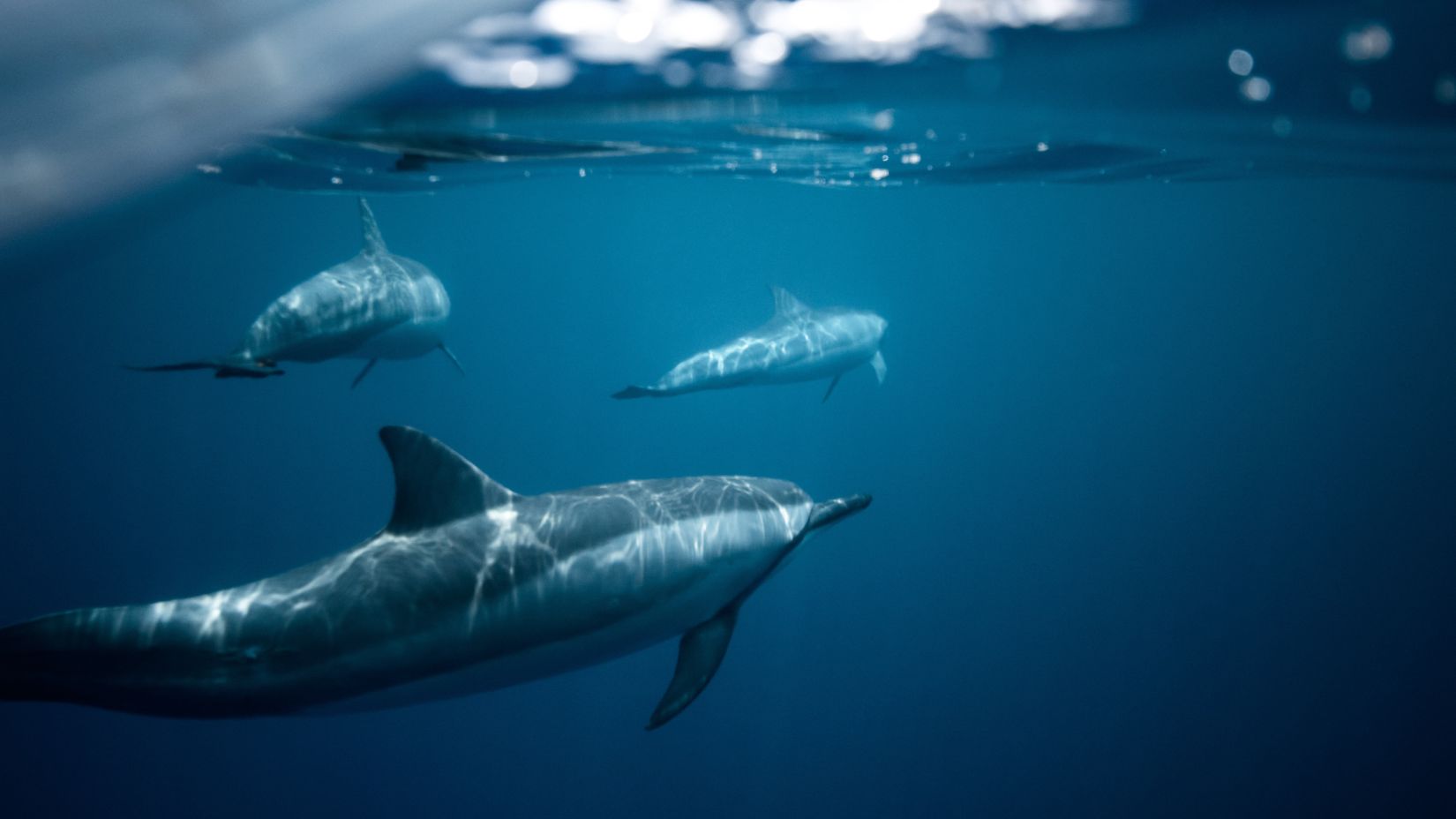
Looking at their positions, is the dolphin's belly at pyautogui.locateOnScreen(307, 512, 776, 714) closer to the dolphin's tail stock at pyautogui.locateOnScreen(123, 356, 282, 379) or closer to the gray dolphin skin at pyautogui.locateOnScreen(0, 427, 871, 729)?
the gray dolphin skin at pyautogui.locateOnScreen(0, 427, 871, 729)

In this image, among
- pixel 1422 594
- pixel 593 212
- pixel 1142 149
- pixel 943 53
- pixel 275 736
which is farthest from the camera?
pixel 593 212

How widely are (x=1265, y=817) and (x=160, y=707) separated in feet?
63.3

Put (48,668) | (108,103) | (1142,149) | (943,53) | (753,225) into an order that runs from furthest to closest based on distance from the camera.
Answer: (753,225) → (1142,149) → (943,53) → (108,103) → (48,668)

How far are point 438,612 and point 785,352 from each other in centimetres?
924

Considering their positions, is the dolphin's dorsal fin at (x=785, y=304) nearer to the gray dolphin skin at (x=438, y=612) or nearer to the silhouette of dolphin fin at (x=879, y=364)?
the silhouette of dolphin fin at (x=879, y=364)

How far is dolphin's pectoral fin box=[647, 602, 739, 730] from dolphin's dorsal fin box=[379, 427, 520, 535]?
2060 millimetres

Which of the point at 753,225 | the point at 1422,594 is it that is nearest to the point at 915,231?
the point at 753,225

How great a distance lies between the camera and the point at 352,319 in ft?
28.0

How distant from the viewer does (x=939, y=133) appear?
11.5 metres

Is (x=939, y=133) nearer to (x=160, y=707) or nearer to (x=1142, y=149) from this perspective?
(x=1142, y=149)

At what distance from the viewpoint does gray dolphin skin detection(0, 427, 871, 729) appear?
423 centimetres

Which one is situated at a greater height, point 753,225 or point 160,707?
point 753,225

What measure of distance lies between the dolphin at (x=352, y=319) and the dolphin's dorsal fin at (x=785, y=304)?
619 centimetres

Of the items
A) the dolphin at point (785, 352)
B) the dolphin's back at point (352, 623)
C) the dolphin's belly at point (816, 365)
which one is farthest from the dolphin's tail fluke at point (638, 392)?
the dolphin's back at point (352, 623)
